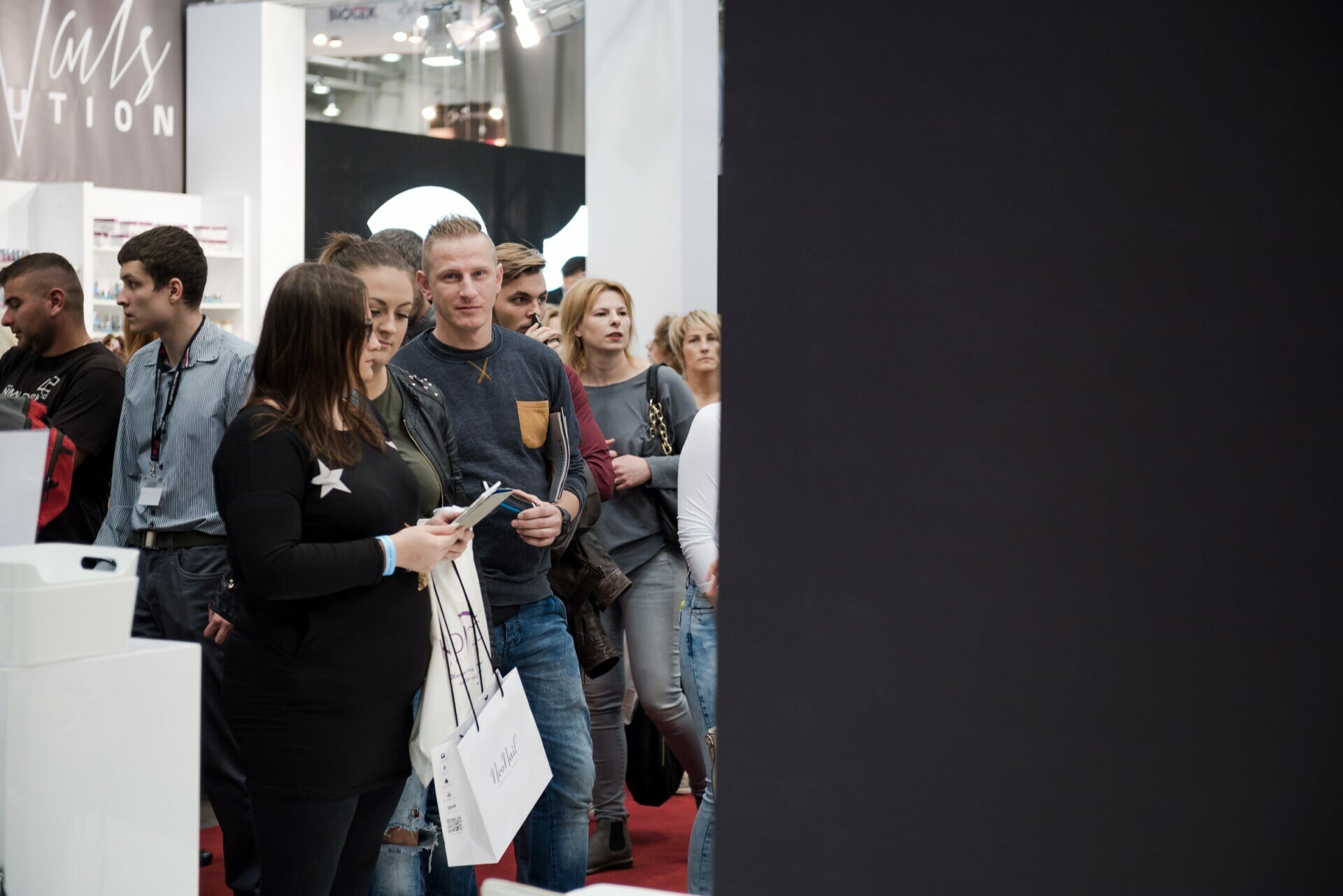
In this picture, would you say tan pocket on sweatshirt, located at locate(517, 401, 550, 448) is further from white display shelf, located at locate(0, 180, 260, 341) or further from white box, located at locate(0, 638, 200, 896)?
white display shelf, located at locate(0, 180, 260, 341)

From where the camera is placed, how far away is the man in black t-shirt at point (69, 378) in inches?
121

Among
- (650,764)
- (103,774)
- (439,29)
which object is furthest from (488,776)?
(439,29)

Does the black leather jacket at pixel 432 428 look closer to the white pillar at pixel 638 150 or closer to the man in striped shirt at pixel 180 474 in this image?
the man in striped shirt at pixel 180 474

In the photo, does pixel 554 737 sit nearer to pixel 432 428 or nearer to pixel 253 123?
pixel 432 428

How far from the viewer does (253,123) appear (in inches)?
372

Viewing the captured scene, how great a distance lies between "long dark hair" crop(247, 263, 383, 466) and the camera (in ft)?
5.71

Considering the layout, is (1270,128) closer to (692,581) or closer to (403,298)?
(403,298)

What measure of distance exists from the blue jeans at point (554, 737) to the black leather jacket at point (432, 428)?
0.97 ft

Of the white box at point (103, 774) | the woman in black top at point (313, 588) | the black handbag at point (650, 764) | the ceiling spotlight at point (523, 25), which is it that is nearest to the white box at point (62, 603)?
the white box at point (103, 774)

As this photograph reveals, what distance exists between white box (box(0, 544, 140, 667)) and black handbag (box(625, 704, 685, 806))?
1754 mm

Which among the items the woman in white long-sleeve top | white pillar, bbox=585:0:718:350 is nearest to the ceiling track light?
white pillar, bbox=585:0:718:350

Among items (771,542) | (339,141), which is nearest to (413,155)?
(339,141)

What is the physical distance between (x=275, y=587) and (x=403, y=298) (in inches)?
30.0

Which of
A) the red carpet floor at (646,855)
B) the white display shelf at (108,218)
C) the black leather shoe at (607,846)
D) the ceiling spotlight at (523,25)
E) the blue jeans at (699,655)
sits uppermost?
the ceiling spotlight at (523,25)
